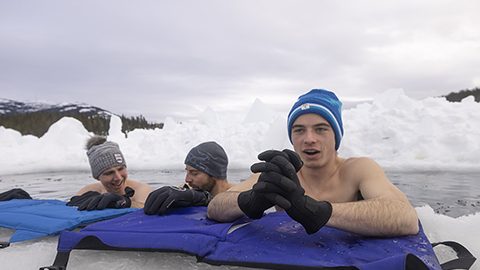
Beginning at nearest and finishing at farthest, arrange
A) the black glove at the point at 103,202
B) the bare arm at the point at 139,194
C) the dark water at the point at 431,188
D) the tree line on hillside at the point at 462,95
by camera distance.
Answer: the black glove at the point at 103,202
the bare arm at the point at 139,194
the dark water at the point at 431,188
the tree line on hillside at the point at 462,95

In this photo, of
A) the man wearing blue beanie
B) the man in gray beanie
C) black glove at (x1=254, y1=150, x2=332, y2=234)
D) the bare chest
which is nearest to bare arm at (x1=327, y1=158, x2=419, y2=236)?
the man wearing blue beanie

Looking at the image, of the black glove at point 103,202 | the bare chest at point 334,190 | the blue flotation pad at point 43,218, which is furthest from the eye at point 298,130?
the black glove at point 103,202

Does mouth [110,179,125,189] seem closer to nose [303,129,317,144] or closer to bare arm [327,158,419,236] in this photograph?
nose [303,129,317,144]

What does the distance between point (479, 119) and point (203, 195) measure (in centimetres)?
897

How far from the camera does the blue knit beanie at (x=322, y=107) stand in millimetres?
2312

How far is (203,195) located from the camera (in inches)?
107

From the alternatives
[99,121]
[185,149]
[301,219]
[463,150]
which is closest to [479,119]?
[463,150]

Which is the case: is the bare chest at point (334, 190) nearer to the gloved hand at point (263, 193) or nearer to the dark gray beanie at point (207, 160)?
the gloved hand at point (263, 193)

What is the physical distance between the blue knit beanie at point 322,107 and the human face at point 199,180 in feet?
3.95

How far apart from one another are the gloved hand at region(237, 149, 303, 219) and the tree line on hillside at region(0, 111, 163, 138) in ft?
70.0

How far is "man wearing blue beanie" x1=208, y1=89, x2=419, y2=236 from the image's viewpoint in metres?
1.55

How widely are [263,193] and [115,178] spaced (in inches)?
97.1

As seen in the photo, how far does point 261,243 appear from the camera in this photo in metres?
1.70

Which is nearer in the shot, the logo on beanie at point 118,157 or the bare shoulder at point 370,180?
the bare shoulder at point 370,180
